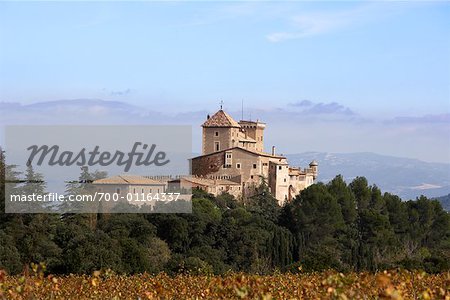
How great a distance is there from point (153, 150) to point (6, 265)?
9485 mm

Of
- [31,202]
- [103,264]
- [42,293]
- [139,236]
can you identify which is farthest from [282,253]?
[42,293]

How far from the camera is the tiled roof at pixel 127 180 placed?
54.3 m

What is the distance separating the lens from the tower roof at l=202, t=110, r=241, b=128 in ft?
237

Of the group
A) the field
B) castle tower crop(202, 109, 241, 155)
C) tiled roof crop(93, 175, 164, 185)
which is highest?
castle tower crop(202, 109, 241, 155)

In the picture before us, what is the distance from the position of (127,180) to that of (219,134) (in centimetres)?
1681

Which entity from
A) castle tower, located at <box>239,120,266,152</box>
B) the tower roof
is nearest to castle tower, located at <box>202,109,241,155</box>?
the tower roof

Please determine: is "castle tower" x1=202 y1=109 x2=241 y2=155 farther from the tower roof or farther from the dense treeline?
the dense treeline

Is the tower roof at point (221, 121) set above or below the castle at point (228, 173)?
above

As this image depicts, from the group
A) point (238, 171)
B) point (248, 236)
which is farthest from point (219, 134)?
point (248, 236)

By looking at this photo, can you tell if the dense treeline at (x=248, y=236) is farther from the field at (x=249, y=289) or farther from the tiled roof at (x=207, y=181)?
the field at (x=249, y=289)

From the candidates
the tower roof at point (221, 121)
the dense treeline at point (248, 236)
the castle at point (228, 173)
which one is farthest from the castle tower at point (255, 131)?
the dense treeline at point (248, 236)

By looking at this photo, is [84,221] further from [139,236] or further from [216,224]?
[216,224]

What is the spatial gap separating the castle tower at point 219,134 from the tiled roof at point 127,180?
13241 millimetres

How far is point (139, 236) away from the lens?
42000mm
